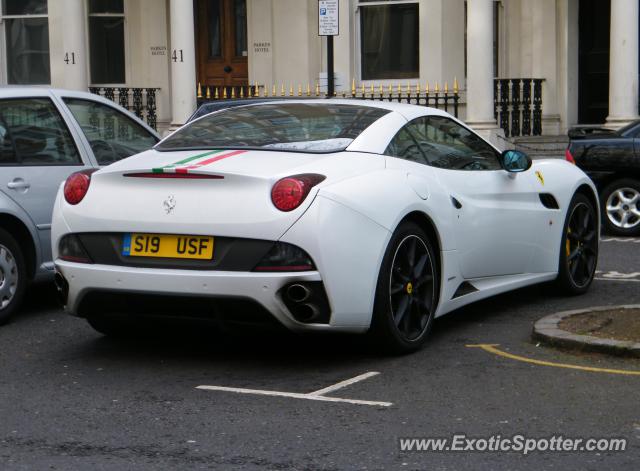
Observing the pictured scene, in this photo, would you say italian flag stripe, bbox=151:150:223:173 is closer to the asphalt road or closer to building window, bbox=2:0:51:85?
the asphalt road

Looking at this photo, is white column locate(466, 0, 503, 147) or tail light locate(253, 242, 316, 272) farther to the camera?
white column locate(466, 0, 503, 147)

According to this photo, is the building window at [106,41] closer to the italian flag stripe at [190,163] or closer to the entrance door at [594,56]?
the entrance door at [594,56]

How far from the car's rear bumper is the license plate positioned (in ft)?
0.30

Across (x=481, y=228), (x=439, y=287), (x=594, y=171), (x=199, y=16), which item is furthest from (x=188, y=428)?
(x=199, y=16)

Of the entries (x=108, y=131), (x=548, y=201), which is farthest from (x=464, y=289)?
(x=108, y=131)

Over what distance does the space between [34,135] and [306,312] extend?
327 centimetres

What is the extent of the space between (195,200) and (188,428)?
4.69 ft

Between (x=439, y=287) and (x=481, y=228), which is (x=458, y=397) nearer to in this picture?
(x=439, y=287)

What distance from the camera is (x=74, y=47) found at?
21.2m

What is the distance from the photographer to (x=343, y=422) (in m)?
5.41

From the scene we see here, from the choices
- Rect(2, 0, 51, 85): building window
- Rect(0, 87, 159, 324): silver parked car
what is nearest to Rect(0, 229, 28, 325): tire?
Rect(0, 87, 159, 324): silver parked car

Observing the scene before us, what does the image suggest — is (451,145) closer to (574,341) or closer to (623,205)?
(574,341)

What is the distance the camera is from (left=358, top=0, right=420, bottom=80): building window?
21125 millimetres

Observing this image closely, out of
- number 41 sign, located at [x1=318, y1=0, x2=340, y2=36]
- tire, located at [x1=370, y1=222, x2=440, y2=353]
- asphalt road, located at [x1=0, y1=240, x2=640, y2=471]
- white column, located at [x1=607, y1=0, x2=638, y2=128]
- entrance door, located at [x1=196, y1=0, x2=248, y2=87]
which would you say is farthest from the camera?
entrance door, located at [x1=196, y1=0, x2=248, y2=87]
